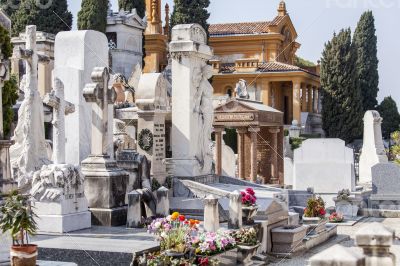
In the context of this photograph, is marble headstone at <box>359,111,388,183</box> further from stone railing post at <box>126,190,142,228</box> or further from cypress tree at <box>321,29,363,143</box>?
cypress tree at <box>321,29,363,143</box>

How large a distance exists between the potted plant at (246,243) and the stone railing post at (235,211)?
0.30 metres

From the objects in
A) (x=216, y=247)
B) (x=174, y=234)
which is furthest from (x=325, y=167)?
(x=174, y=234)

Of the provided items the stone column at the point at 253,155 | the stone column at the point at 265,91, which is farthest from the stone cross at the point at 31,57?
the stone column at the point at 265,91

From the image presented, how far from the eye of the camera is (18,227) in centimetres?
805

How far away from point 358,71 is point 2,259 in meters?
42.5

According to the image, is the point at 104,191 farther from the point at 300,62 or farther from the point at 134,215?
the point at 300,62

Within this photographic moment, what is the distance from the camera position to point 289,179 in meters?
25.3

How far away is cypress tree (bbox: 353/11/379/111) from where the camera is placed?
1960 inches

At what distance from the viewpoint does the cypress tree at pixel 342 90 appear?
44250 millimetres

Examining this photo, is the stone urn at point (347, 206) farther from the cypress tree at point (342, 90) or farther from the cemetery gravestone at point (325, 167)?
the cypress tree at point (342, 90)

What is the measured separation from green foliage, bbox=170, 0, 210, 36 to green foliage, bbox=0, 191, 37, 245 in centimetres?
3808

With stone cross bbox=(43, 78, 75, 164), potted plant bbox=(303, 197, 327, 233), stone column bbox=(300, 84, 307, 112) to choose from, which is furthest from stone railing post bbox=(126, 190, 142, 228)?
stone column bbox=(300, 84, 307, 112)

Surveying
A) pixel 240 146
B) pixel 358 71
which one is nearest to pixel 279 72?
pixel 358 71

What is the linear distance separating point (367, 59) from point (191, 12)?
12766mm
